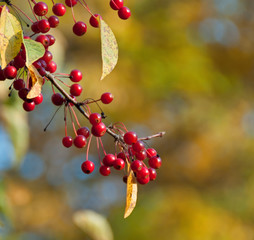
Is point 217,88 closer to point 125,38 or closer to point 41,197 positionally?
point 125,38

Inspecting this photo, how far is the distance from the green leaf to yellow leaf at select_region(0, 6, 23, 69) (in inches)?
0.6

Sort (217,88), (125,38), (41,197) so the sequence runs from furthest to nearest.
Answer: (41,197) < (217,88) < (125,38)

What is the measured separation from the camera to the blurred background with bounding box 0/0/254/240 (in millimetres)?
4270

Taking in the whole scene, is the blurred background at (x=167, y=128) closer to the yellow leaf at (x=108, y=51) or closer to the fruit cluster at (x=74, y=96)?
the fruit cluster at (x=74, y=96)

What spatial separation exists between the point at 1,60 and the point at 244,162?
5295 mm

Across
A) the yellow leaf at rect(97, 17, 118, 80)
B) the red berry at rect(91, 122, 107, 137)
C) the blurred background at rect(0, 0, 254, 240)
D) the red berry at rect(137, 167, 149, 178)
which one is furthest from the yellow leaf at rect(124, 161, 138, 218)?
the blurred background at rect(0, 0, 254, 240)

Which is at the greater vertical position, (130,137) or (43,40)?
(43,40)

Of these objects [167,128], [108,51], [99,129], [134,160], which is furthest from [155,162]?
[167,128]

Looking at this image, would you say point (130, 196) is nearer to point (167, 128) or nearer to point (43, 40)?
point (43, 40)

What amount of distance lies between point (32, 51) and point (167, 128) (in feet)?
15.7

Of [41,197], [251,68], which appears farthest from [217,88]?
[41,197]

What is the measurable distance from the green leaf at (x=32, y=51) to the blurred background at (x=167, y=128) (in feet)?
→ 9.95

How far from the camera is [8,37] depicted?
0.72 m

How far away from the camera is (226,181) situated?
5.89 m
